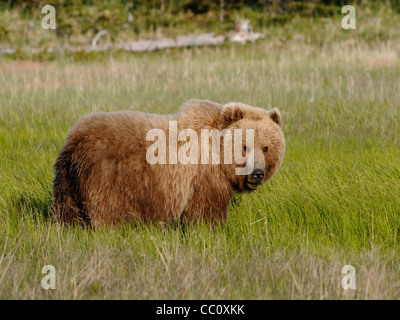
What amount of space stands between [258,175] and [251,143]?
9.9 inches

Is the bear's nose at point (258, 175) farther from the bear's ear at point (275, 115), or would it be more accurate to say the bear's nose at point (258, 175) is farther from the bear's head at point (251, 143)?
the bear's ear at point (275, 115)

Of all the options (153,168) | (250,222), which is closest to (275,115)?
(250,222)

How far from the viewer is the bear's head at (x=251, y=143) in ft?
13.8

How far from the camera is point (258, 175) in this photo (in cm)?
416

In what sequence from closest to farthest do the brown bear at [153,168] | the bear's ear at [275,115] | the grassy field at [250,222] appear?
the grassy field at [250,222]
the brown bear at [153,168]
the bear's ear at [275,115]

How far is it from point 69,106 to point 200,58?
6744 millimetres

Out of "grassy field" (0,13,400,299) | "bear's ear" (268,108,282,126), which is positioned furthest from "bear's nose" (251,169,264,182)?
"bear's ear" (268,108,282,126)

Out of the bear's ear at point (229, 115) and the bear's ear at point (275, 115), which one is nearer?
the bear's ear at point (229, 115)

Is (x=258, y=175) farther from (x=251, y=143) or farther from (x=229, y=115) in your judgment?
(x=229, y=115)

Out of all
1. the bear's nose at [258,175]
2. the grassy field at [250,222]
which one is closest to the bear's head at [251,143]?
the bear's nose at [258,175]

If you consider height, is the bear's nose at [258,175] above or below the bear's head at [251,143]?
below

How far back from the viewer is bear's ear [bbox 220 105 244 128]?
4277mm

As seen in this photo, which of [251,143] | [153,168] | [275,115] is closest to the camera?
[153,168]

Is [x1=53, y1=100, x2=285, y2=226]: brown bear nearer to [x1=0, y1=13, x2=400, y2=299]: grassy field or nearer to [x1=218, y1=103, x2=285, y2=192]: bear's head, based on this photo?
[x1=218, y1=103, x2=285, y2=192]: bear's head
